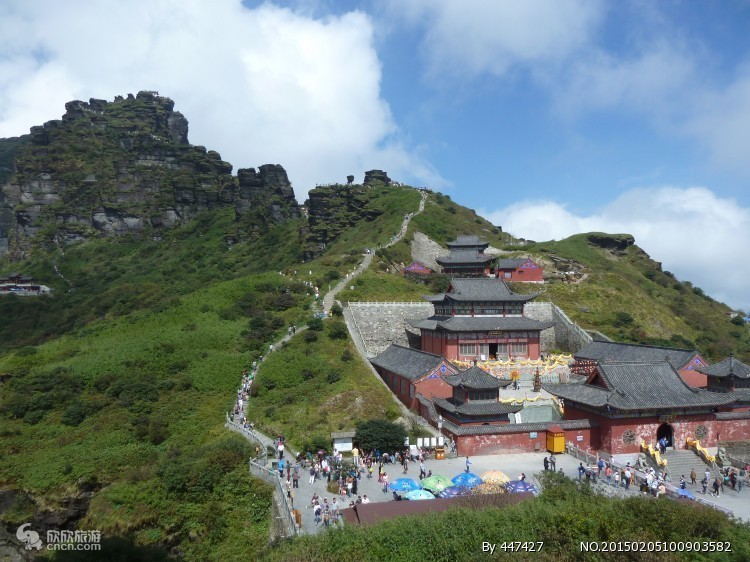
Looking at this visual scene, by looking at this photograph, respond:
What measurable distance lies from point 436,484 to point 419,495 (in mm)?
1520

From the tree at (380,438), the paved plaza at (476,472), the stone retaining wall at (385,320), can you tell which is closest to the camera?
the paved plaza at (476,472)

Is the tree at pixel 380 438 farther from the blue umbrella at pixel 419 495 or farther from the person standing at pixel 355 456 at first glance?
the blue umbrella at pixel 419 495

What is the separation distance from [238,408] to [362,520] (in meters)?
21.5

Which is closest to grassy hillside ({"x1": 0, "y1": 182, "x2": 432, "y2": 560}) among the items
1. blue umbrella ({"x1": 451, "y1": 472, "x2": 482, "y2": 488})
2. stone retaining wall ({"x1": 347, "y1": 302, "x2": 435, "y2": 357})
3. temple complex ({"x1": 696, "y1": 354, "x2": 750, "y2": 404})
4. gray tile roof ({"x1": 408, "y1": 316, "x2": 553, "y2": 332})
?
stone retaining wall ({"x1": 347, "y1": 302, "x2": 435, "y2": 357})

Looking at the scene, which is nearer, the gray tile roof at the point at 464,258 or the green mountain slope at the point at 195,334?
the green mountain slope at the point at 195,334

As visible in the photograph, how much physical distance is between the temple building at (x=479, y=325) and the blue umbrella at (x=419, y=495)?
24766 mm

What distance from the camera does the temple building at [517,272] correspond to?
6962 centimetres

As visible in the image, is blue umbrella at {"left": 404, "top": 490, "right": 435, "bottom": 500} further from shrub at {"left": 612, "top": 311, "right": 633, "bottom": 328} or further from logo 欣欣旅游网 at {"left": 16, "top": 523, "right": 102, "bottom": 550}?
shrub at {"left": 612, "top": 311, "right": 633, "bottom": 328}

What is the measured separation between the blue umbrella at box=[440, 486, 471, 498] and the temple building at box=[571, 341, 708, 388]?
57.5 ft

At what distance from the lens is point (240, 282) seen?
6328cm

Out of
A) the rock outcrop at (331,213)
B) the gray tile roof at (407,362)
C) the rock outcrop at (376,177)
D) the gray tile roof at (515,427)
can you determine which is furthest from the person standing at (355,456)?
the rock outcrop at (376,177)

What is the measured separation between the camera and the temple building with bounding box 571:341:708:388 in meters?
39.3

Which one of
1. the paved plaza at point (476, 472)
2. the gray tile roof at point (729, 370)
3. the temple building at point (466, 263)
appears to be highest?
the temple building at point (466, 263)

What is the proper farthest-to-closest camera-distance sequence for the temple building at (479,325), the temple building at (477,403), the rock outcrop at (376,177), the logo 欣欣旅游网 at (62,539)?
1. the rock outcrop at (376,177)
2. the temple building at (479,325)
3. the temple building at (477,403)
4. the logo 欣欣旅游网 at (62,539)
